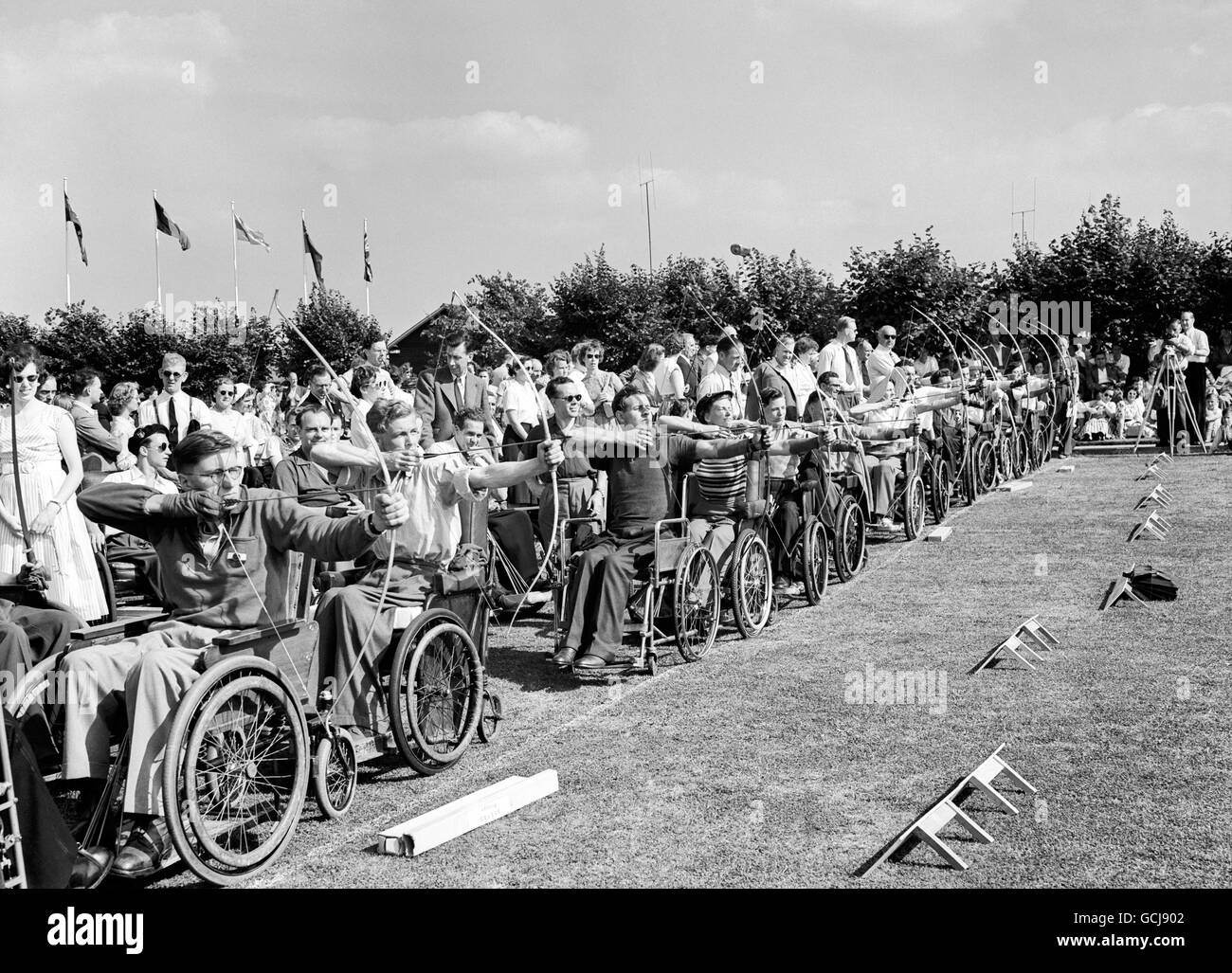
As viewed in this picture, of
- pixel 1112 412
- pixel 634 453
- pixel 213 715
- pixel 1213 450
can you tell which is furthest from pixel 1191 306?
pixel 213 715

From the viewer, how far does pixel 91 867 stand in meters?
3.64

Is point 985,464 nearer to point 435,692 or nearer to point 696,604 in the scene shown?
point 696,604

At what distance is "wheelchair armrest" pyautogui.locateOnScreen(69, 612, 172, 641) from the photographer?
14.5 ft

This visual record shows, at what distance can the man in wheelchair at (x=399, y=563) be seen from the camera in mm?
4727

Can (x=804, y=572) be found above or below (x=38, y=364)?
below

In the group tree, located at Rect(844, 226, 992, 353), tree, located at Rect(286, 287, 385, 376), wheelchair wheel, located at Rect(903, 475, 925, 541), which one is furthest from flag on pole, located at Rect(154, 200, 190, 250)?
wheelchair wheel, located at Rect(903, 475, 925, 541)

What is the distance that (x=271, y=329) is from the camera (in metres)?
34.7

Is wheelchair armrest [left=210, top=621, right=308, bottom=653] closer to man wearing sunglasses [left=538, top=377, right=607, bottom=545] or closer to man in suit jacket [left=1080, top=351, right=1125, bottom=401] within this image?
man wearing sunglasses [left=538, top=377, right=607, bottom=545]

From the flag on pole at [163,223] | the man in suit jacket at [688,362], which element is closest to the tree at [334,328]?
the flag on pole at [163,223]

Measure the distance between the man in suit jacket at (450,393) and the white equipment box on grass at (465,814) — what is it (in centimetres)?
504

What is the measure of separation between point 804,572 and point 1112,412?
14.7 metres

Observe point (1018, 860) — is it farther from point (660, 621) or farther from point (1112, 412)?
point (1112, 412)
